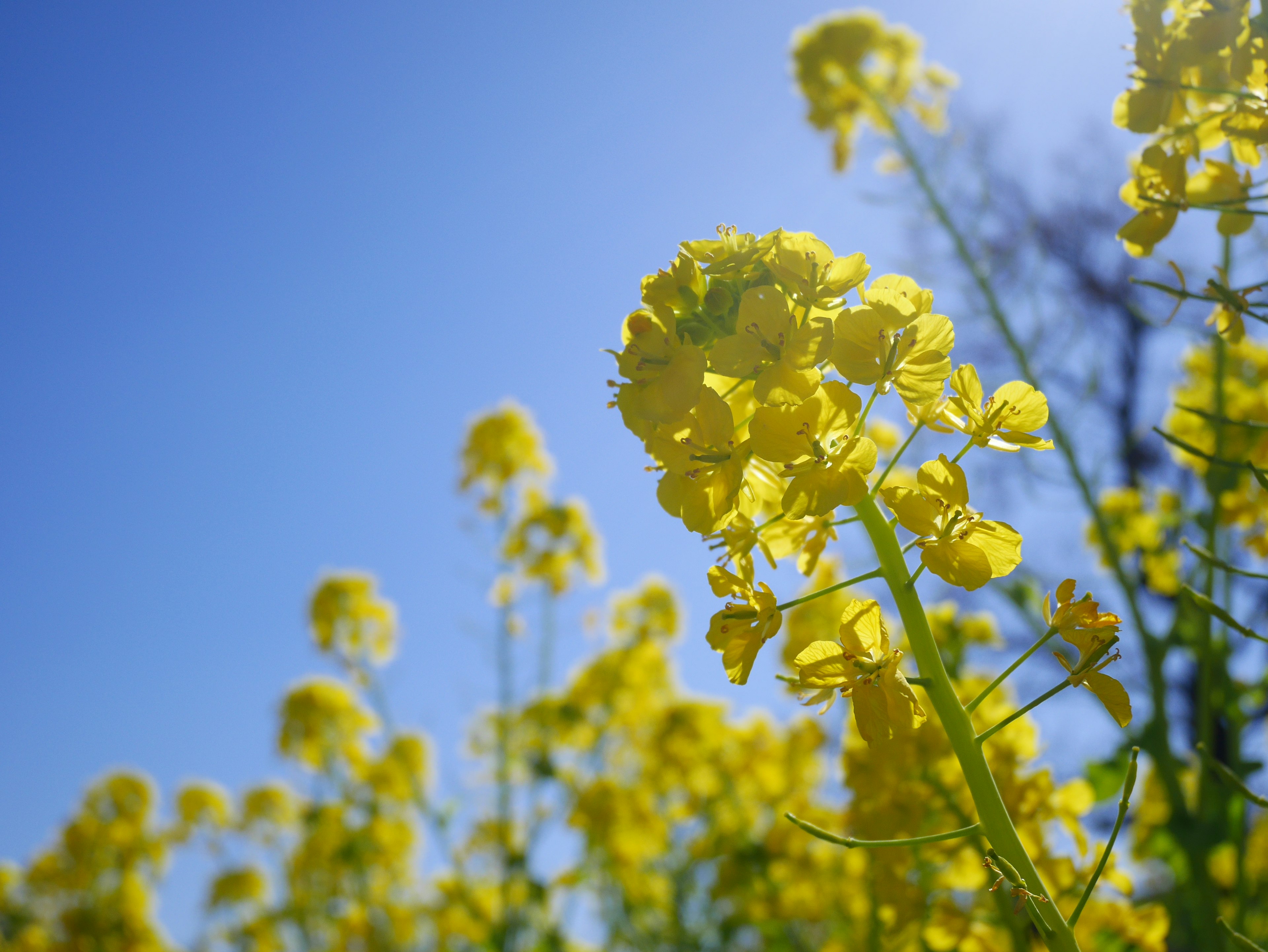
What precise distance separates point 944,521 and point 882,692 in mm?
212

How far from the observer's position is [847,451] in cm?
92

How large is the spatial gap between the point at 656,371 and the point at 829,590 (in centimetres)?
35

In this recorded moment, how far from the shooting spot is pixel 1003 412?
3.41ft

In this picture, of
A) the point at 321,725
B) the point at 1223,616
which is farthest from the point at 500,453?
the point at 1223,616

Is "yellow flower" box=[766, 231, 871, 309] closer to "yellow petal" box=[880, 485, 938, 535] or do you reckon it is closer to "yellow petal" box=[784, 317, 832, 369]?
"yellow petal" box=[784, 317, 832, 369]

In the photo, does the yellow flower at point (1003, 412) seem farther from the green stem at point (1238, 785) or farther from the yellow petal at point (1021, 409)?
the green stem at point (1238, 785)

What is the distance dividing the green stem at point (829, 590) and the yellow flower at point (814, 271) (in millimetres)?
339

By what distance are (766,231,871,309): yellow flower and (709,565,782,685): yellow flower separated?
37cm

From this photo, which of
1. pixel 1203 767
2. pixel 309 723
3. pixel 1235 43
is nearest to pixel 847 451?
pixel 1235 43

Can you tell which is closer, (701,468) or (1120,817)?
(1120,817)

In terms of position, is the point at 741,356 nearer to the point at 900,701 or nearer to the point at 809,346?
the point at 809,346

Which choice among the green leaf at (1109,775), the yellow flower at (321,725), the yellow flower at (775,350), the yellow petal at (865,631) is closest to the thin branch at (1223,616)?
the yellow petal at (865,631)

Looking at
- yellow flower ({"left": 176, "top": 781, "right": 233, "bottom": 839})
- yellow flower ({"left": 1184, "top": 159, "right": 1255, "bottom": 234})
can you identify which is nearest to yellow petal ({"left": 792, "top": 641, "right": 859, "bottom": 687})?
yellow flower ({"left": 1184, "top": 159, "right": 1255, "bottom": 234})

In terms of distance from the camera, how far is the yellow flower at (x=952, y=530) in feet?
3.05
